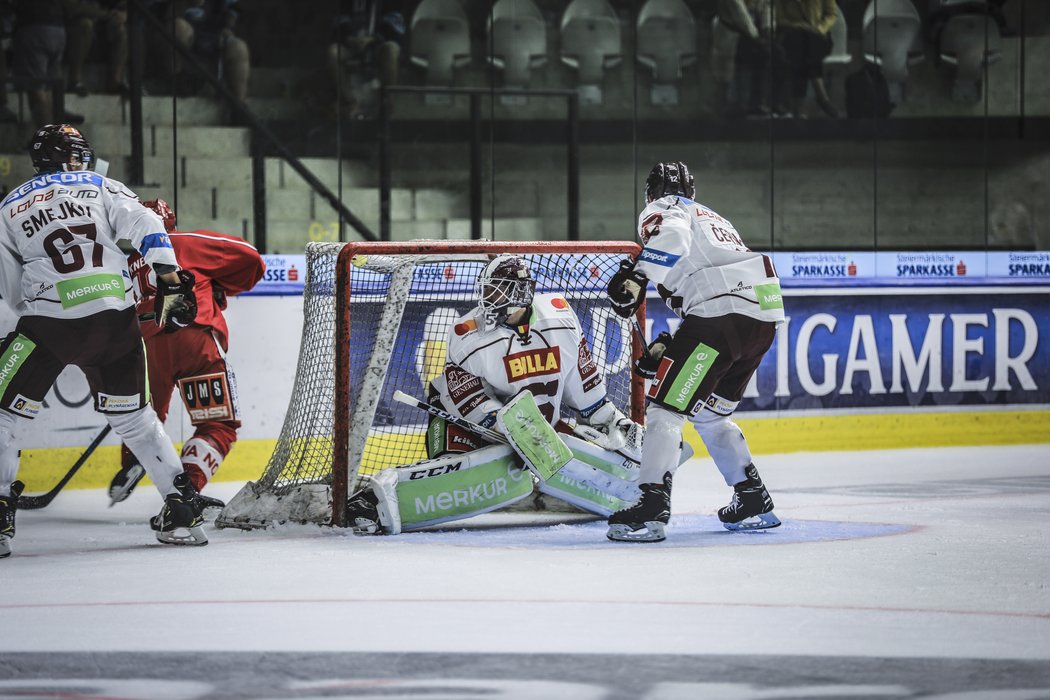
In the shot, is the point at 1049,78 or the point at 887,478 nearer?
the point at 887,478

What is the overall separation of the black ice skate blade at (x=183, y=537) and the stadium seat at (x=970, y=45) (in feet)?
21.7

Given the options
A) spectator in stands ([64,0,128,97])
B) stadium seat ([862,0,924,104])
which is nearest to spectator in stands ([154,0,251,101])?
spectator in stands ([64,0,128,97])

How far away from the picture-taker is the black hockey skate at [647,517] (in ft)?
17.9

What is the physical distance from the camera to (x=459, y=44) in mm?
9742

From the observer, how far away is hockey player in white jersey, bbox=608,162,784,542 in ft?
17.9

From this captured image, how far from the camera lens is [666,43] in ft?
33.1

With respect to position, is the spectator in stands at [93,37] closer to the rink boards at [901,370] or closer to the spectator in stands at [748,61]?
the rink boards at [901,370]

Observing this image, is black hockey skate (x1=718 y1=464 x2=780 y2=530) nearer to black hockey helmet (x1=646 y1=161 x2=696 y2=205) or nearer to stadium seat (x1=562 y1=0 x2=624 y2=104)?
black hockey helmet (x1=646 y1=161 x2=696 y2=205)

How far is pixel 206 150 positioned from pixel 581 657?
19.4 feet

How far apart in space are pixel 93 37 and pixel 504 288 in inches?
161

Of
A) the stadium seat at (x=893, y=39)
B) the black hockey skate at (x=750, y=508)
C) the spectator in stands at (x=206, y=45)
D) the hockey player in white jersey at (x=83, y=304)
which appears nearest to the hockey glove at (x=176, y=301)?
the hockey player in white jersey at (x=83, y=304)

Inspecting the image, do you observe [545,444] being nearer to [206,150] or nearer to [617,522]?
[617,522]

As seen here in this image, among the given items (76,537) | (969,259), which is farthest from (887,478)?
(76,537)

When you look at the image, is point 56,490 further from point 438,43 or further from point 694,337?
point 438,43
